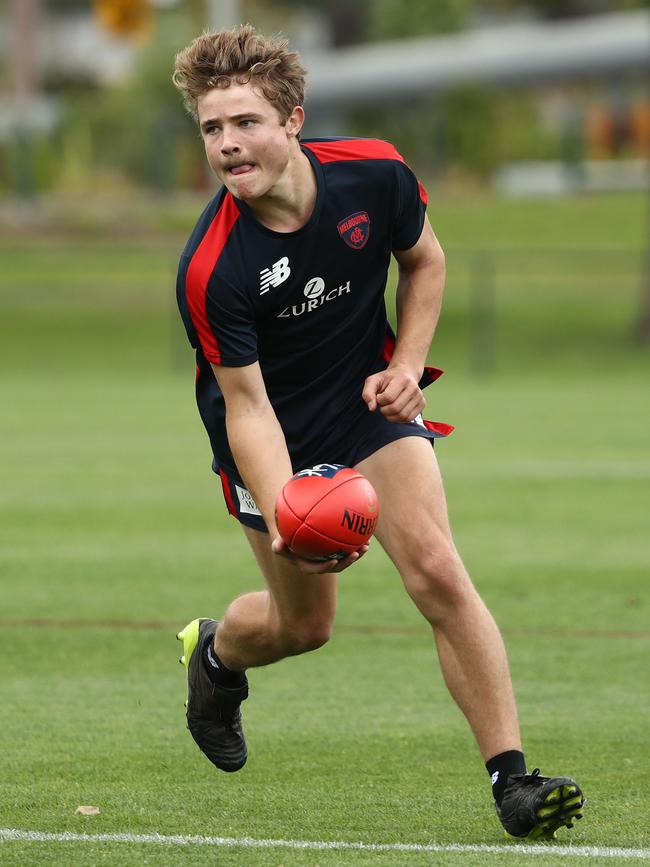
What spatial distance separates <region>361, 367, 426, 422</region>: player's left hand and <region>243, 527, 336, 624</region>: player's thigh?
598 mm

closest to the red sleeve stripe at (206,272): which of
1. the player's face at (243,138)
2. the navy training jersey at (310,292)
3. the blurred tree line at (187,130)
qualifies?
the navy training jersey at (310,292)

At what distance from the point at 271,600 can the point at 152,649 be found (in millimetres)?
2543

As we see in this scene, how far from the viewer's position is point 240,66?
17.9 ft

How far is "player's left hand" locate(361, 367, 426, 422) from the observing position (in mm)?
5793

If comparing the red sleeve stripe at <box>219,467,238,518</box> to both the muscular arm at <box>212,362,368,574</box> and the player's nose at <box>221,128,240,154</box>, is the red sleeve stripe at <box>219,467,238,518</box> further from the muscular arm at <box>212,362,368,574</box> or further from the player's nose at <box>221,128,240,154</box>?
the player's nose at <box>221,128,240,154</box>

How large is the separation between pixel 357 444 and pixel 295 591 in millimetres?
540

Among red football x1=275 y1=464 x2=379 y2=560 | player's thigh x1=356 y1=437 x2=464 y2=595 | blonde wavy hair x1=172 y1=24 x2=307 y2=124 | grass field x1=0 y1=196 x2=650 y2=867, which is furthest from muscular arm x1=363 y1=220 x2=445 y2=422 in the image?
grass field x1=0 y1=196 x2=650 y2=867

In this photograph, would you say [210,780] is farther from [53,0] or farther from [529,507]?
[53,0]

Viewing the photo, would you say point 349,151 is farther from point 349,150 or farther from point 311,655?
point 311,655

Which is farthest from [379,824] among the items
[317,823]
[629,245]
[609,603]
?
[629,245]

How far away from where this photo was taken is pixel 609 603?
9641 mm

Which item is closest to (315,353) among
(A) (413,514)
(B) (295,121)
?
(A) (413,514)

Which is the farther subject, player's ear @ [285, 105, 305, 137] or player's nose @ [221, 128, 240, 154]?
player's ear @ [285, 105, 305, 137]

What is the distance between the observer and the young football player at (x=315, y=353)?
5488mm
